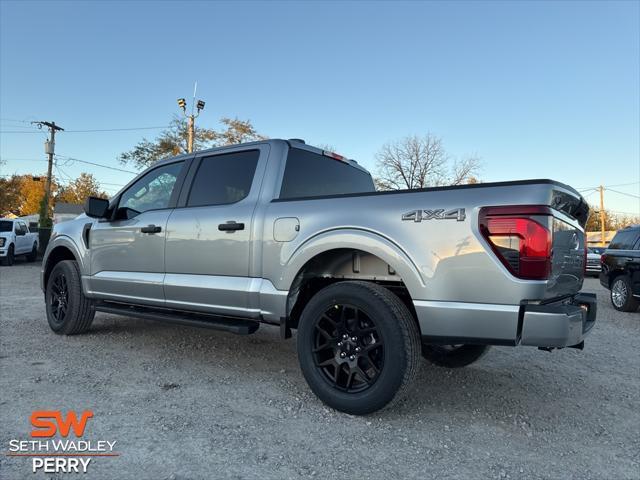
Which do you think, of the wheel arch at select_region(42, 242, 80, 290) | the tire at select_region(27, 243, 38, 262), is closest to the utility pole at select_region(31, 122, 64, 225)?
the tire at select_region(27, 243, 38, 262)

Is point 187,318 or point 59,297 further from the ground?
point 187,318

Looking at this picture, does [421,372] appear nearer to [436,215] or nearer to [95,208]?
[436,215]

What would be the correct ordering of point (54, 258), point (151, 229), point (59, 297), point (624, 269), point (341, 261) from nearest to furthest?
point (341, 261)
point (151, 229)
point (59, 297)
point (54, 258)
point (624, 269)

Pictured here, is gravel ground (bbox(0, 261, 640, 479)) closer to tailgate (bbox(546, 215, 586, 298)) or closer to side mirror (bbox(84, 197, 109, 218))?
tailgate (bbox(546, 215, 586, 298))

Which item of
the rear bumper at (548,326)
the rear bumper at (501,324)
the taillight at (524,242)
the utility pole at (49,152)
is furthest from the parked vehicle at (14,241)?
the rear bumper at (548,326)

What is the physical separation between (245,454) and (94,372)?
6.63ft

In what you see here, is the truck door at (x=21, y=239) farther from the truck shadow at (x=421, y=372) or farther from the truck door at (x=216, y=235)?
the truck door at (x=216, y=235)

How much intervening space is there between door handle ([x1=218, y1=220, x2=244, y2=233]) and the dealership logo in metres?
1.60

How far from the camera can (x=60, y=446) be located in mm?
2467

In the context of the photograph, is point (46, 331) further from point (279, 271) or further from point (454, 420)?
point (454, 420)

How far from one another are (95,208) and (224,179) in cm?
158

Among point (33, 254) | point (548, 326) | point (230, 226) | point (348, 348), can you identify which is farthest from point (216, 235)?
point (33, 254)

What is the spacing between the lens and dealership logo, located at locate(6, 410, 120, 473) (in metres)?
2.28

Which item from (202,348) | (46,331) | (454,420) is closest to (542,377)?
(454,420)
